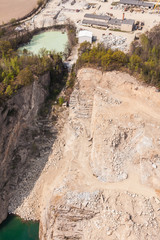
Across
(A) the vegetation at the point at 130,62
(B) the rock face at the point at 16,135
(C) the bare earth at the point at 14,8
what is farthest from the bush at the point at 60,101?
(C) the bare earth at the point at 14,8

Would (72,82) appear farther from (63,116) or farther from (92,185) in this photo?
(92,185)

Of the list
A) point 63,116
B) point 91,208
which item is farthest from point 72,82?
point 91,208

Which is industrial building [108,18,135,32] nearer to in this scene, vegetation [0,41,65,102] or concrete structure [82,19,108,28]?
concrete structure [82,19,108,28]

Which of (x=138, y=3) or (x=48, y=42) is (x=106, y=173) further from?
(x=138, y=3)

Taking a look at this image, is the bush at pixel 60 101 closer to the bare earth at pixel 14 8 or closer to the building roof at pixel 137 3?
the bare earth at pixel 14 8

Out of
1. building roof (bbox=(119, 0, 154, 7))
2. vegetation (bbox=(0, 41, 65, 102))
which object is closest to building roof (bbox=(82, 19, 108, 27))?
building roof (bbox=(119, 0, 154, 7))

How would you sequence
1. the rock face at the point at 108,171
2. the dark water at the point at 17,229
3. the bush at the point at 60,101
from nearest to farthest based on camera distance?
the rock face at the point at 108,171, the dark water at the point at 17,229, the bush at the point at 60,101

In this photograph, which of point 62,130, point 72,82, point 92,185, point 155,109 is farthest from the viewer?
point 72,82
